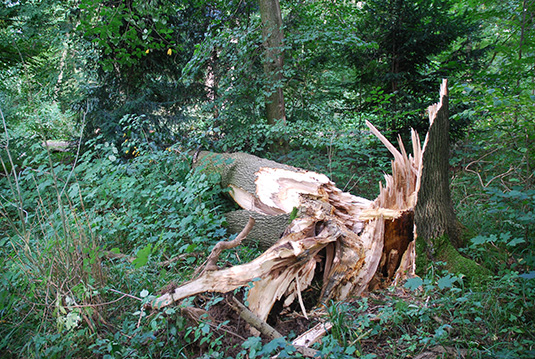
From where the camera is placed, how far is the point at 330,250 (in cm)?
285

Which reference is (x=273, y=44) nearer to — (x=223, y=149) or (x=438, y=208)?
(x=223, y=149)

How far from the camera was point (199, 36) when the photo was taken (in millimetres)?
7062

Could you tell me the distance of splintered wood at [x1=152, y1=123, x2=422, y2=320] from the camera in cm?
235

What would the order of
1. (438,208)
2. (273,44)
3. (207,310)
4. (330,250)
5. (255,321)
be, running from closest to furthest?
(255,321), (207,310), (330,250), (438,208), (273,44)

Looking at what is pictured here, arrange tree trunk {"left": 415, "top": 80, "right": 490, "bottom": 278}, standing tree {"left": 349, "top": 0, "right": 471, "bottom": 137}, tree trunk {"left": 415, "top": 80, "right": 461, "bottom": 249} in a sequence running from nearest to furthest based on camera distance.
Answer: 1. tree trunk {"left": 415, "top": 80, "right": 490, "bottom": 278}
2. tree trunk {"left": 415, "top": 80, "right": 461, "bottom": 249}
3. standing tree {"left": 349, "top": 0, "right": 471, "bottom": 137}

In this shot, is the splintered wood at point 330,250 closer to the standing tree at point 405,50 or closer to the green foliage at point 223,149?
the green foliage at point 223,149

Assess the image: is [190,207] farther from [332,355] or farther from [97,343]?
[332,355]

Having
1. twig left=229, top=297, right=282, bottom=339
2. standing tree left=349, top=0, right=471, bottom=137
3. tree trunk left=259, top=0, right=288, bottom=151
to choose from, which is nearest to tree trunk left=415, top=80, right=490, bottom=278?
twig left=229, top=297, right=282, bottom=339

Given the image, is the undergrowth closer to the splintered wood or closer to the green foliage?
the green foliage

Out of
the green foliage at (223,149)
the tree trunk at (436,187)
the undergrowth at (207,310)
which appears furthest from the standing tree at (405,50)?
the undergrowth at (207,310)

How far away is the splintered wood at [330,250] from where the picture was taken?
2354 millimetres

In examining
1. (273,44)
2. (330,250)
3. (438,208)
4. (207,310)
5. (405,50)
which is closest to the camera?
(207,310)

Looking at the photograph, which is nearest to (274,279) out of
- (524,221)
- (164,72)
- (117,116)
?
(524,221)

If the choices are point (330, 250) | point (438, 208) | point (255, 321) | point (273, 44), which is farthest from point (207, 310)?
point (273, 44)
